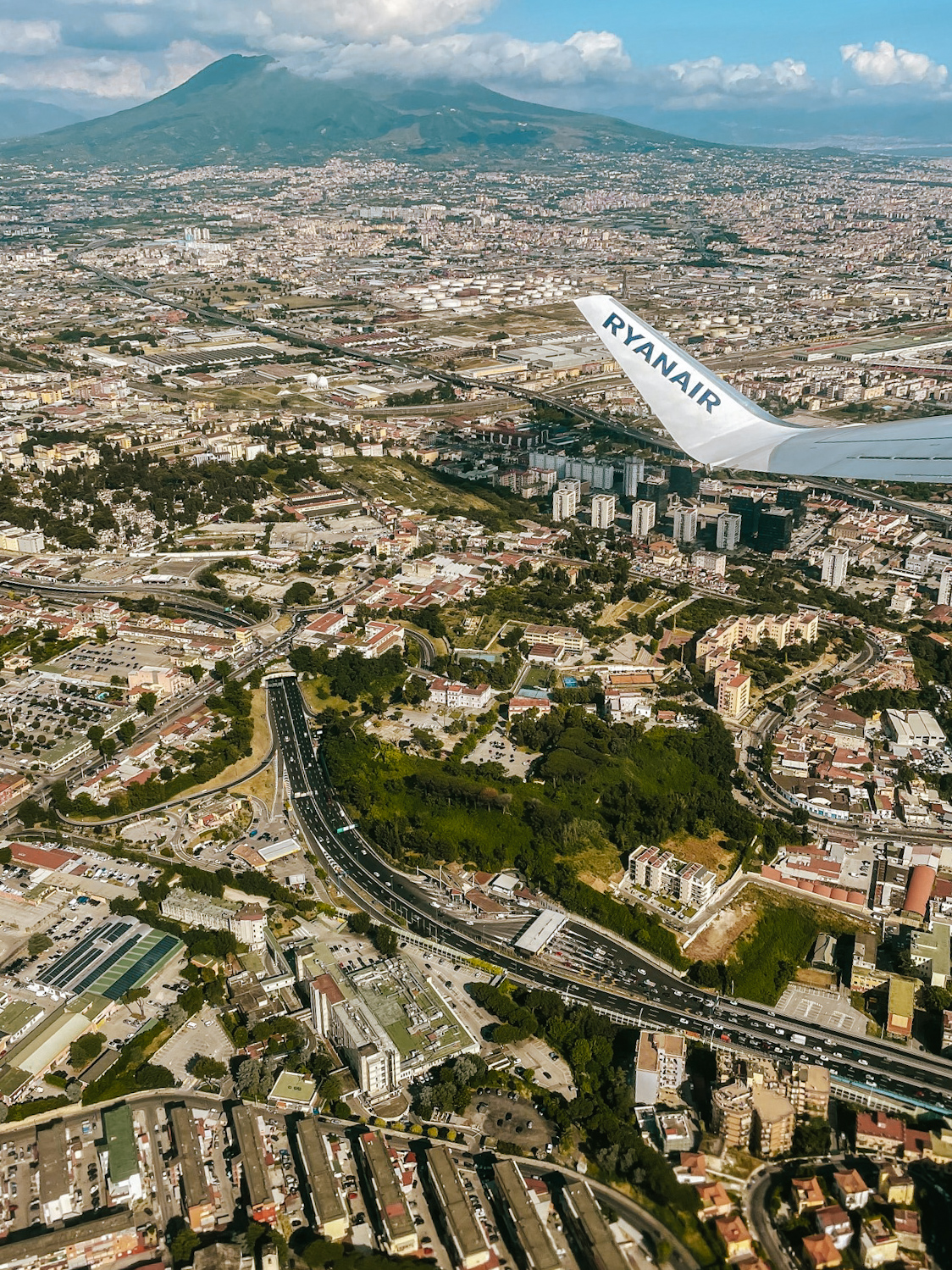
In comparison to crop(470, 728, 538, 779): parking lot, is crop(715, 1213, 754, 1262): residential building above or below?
below

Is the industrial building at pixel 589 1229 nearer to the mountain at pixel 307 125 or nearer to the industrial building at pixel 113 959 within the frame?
the industrial building at pixel 113 959

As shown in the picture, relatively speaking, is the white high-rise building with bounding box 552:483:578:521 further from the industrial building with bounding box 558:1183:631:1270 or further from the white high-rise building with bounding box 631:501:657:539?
the industrial building with bounding box 558:1183:631:1270

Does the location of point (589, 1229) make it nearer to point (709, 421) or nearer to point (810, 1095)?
point (810, 1095)

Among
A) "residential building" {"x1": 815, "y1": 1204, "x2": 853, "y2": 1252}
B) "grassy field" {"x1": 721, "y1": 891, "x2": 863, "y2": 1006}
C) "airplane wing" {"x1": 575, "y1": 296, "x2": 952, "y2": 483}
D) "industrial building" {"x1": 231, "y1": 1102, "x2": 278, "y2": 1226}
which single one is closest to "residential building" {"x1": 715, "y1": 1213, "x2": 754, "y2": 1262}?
"residential building" {"x1": 815, "y1": 1204, "x2": 853, "y2": 1252}

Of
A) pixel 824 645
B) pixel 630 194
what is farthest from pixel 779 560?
pixel 630 194

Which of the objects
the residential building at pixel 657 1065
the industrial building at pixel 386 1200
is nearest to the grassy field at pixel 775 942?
the residential building at pixel 657 1065

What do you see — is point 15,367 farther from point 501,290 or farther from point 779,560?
point 779,560
